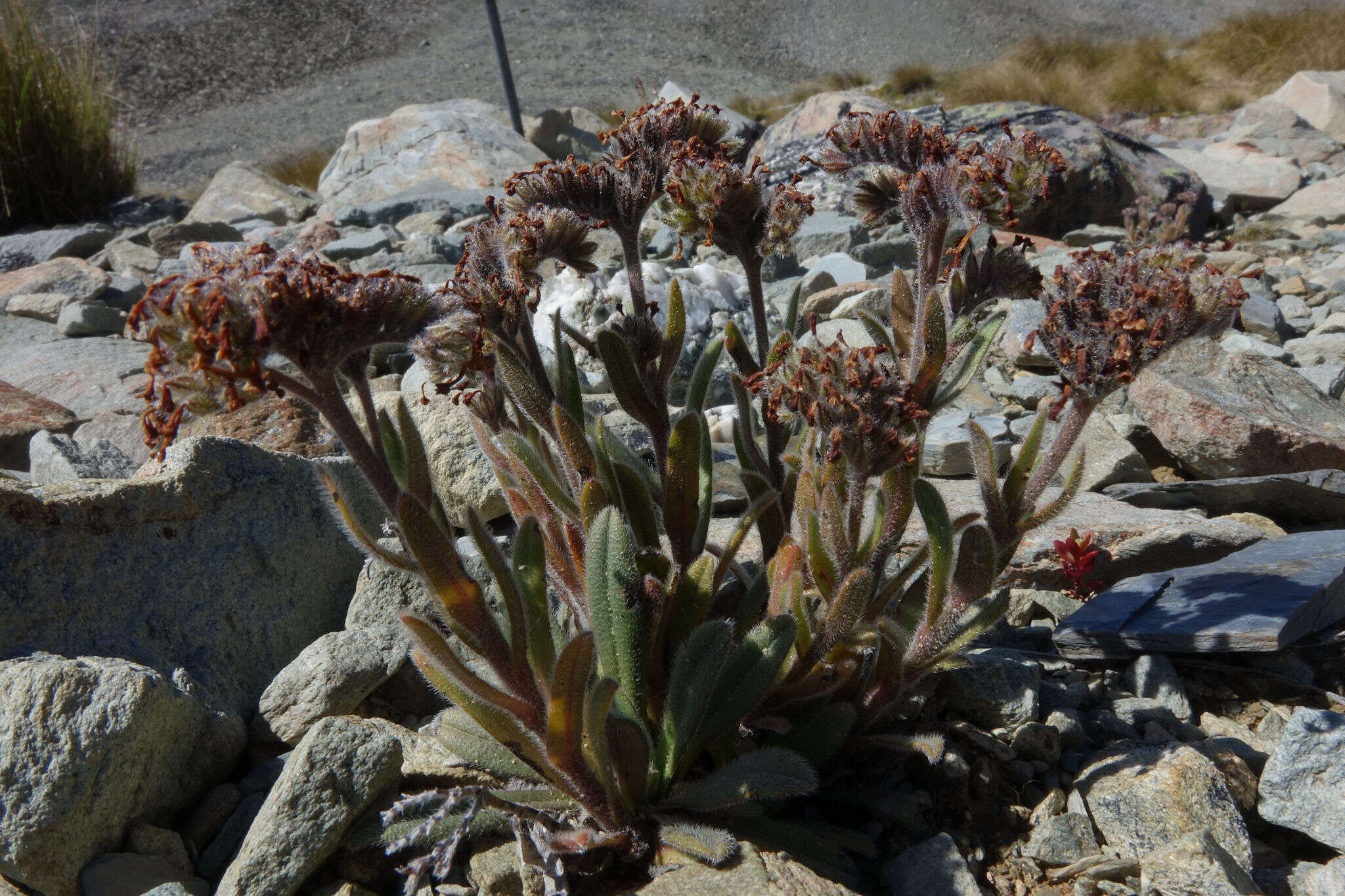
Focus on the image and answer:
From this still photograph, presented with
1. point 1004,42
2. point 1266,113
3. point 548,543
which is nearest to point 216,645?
point 548,543

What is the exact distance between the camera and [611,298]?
279cm

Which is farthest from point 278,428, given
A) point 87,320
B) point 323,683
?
point 87,320

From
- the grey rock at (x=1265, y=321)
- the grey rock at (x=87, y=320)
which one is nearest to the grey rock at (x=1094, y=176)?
the grey rock at (x=1265, y=321)

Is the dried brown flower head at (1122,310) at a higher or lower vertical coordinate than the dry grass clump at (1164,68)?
higher

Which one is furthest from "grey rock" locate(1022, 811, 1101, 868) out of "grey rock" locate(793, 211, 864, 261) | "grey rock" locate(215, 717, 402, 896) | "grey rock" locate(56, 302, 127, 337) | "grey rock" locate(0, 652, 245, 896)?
"grey rock" locate(56, 302, 127, 337)

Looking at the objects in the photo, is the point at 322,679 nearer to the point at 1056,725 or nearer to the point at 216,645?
the point at 216,645

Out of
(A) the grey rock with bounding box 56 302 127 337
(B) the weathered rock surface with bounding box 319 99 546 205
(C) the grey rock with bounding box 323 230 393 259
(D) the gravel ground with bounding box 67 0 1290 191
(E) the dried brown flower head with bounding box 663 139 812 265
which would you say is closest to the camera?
(E) the dried brown flower head with bounding box 663 139 812 265

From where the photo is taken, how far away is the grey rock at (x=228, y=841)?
92.4 inches

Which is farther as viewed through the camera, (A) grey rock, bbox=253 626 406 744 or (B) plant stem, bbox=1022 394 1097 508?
(A) grey rock, bbox=253 626 406 744

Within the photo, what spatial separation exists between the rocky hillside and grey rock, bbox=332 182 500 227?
5.12 meters

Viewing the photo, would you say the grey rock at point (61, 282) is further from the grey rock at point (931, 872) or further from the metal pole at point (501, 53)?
the grey rock at point (931, 872)

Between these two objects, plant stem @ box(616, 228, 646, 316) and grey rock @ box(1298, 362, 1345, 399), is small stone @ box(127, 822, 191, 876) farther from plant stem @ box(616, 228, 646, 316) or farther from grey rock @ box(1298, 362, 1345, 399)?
grey rock @ box(1298, 362, 1345, 399)

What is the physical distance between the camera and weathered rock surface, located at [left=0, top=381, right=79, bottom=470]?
4.55 metres

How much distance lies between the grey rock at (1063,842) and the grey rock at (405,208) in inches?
341
